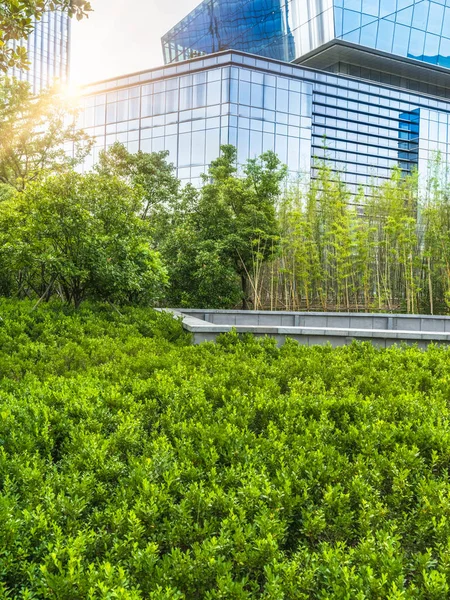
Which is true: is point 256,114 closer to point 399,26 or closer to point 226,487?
point 399,26

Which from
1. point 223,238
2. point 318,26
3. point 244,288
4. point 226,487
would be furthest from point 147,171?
point 318,26

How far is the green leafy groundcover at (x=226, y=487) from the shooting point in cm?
142

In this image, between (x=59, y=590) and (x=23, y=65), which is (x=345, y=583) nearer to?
(x=59, y=590)

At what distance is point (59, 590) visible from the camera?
1.33 meters

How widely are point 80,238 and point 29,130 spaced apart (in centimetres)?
724

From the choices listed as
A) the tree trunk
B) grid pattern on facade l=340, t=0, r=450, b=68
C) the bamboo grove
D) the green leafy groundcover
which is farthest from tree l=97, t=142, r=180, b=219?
grid pattern on facade l=340, t=0, r=450, b=68

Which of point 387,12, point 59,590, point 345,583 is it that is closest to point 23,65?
point 59,590

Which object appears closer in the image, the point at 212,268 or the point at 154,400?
the point at 154,400

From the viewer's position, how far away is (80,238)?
6.41 metres

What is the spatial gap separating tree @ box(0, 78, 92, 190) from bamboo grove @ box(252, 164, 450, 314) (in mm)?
5925

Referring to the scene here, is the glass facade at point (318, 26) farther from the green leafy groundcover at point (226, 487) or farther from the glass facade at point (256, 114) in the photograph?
the green leafy groundcover at point (226, 487)

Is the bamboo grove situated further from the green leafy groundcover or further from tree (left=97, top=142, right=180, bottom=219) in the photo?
the green leafy groundcover

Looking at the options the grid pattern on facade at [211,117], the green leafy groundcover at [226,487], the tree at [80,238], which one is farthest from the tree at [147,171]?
the green leafy groundcover at [226,487]

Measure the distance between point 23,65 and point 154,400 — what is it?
2532 millimetres
